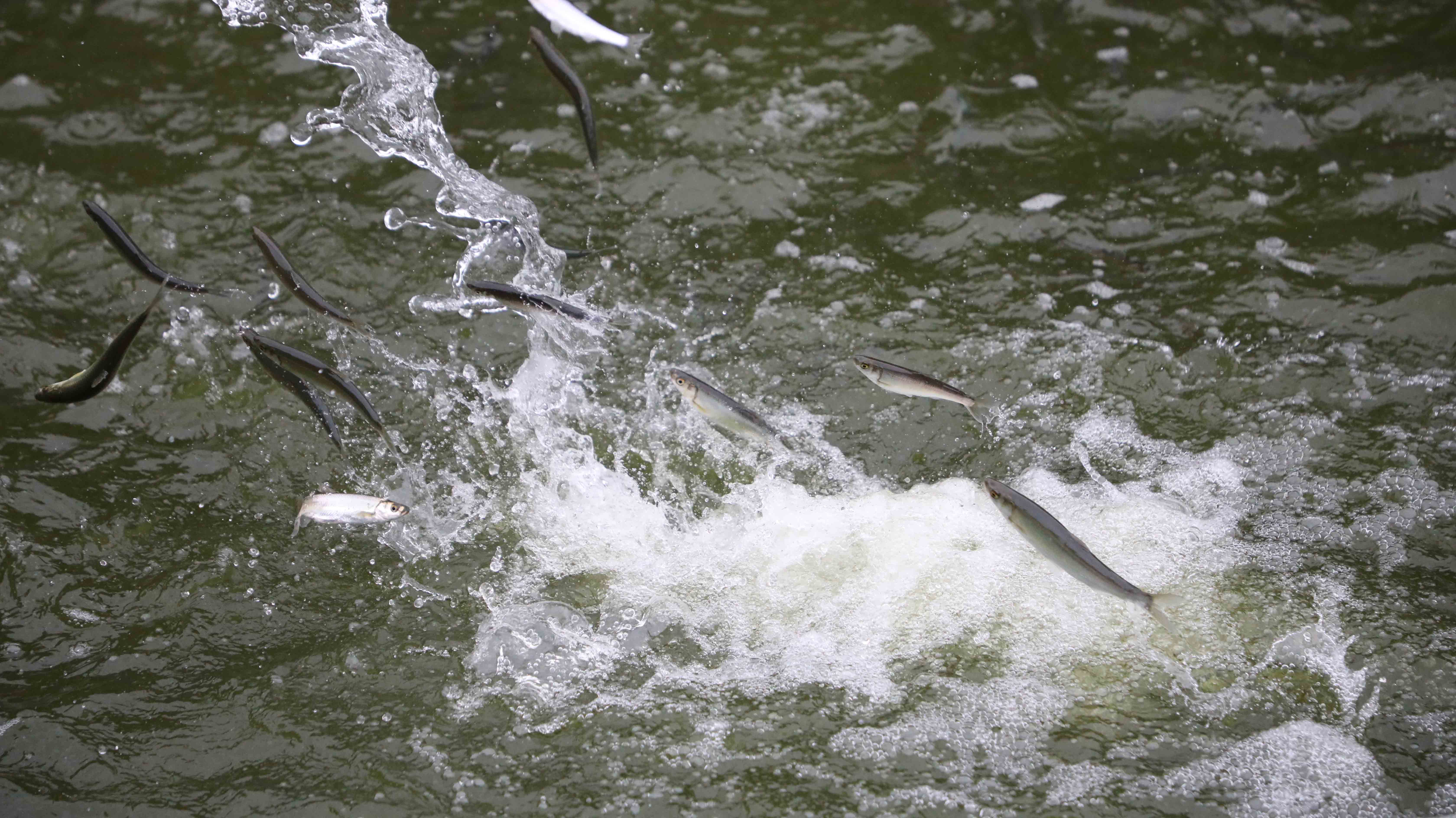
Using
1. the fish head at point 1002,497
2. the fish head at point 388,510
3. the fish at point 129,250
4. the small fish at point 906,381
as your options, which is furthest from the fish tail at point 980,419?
the fish at point 129,250

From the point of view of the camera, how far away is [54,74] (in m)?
6.43

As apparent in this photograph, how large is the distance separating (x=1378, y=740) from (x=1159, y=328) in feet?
7.47

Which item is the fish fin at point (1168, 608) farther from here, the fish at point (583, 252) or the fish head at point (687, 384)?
the fish at point (583, 252)

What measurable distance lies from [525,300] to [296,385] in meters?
0.95

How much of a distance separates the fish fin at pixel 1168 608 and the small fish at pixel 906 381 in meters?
1.02

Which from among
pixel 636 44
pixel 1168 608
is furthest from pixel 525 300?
pixel 636 44

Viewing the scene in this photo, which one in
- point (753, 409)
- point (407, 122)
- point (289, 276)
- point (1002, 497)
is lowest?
point (753, 409)

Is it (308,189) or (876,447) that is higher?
(308,189)

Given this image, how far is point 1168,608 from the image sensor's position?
4098 mm

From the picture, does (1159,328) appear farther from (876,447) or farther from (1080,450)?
(876,447)

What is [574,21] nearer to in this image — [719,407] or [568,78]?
[568,78]

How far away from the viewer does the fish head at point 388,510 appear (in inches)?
156

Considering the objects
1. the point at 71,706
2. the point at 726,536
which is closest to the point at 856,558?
the point at 726,536

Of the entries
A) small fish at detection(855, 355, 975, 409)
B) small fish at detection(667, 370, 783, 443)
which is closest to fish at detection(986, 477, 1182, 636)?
small fish at detection(855, 355, 975, 409)
